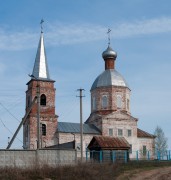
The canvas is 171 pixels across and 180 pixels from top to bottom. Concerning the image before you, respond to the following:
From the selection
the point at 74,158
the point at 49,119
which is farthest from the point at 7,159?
the point at 49,119

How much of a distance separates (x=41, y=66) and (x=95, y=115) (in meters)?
8.23

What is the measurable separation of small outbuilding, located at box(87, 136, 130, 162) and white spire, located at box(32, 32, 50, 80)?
12.9 metres

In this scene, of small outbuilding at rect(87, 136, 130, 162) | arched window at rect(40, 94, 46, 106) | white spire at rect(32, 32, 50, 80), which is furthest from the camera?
white spire at rect(32, 32, 50, 80)

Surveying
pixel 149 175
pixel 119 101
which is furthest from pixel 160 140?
pixel 149 175

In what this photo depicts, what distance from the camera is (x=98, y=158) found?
32.2 m

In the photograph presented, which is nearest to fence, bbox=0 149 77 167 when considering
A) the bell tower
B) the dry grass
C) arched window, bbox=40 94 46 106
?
the dry grass

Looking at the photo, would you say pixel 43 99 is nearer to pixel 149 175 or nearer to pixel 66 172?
pixel 66 172

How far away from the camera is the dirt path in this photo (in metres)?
24.0

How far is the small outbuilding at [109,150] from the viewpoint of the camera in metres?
32.0

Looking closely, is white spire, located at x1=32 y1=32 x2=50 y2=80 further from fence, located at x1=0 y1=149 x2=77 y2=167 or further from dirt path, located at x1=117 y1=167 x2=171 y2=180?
dirt path, located at x1=117 y1=167 x2=171 y2=180

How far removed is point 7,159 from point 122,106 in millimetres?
23303

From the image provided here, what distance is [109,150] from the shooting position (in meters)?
32.2

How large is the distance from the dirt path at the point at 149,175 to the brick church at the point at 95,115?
15930mm

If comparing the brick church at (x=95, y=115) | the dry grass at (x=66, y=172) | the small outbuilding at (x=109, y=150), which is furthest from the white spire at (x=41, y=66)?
the dry grass at (x=66, y=172)
